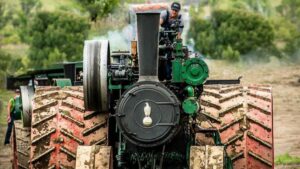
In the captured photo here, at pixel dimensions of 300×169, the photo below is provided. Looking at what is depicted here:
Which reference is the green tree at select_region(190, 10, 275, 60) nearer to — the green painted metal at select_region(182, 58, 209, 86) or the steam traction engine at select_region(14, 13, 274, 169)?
the steam traction engine at select_region(14, 13, 274, 169)

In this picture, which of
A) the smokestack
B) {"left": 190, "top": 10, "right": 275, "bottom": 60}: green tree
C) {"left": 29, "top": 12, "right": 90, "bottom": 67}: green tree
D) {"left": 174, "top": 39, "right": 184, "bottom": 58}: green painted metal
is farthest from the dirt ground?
the smokestack

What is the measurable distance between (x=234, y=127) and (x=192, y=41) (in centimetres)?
1529

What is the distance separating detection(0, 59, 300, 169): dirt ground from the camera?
1662 centimetres

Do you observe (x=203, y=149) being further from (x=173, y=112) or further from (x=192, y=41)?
(x=192, y=41)

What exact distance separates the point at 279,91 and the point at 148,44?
13.3 meters

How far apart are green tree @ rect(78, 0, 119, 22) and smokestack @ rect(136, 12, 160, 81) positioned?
12885 mm

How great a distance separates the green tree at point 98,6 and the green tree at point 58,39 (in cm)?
72

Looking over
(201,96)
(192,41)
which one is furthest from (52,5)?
(201,96)

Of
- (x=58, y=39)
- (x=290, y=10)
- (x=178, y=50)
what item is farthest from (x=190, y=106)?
(x=290, y=10)

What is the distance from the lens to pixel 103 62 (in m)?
9.72

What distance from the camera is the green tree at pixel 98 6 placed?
22156mm

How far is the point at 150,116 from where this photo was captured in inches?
358

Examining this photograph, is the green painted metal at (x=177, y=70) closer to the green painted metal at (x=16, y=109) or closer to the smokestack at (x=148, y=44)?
the smokestack at (x=148, y=44)

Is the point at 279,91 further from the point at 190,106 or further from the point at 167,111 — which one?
the point at 167,111
